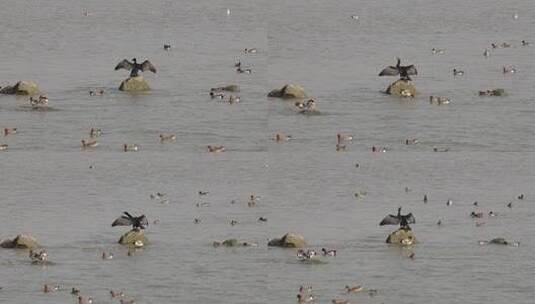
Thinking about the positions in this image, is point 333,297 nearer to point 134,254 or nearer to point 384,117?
point 134,254

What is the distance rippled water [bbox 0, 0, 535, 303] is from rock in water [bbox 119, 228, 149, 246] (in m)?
0.48

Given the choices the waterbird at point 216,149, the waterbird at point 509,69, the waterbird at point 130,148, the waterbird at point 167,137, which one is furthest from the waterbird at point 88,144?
the waterbird at point 509,69

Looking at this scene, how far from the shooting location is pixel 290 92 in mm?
113875

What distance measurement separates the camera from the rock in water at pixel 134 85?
119 metres

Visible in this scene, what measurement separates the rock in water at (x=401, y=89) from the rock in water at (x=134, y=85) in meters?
11.0

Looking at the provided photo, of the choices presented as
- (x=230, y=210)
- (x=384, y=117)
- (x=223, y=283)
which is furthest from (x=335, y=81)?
(x=223, y=283)

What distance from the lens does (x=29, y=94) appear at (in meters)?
116

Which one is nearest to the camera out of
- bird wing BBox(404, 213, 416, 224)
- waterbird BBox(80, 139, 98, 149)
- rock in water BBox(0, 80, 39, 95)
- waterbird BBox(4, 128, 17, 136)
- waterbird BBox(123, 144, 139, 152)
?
bird wing BBox(404, 213, 416, 224)

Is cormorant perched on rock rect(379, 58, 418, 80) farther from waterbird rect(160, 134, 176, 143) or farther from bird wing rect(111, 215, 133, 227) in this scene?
bird wing rect(111, 215, 133, 227)

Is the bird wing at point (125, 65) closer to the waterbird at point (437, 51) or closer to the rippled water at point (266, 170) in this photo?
the rippled water at point (266, 170)

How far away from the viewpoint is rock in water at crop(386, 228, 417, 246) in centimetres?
8931

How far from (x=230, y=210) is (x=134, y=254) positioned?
5961 mm

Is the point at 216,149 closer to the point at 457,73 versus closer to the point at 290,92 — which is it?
the point at 290,92

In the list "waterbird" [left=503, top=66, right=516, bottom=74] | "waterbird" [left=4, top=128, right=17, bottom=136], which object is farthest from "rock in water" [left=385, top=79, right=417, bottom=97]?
"waterbird" [left=4, top=128, right=17, bottom=136]
